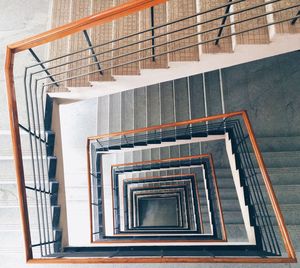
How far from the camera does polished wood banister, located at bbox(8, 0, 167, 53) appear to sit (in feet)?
5.85

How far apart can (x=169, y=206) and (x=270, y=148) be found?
491 centimetres

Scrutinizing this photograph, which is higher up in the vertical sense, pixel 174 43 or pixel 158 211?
pixel 174 43

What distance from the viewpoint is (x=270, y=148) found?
16.2 feet

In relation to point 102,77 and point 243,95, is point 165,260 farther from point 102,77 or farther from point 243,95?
point 243,95

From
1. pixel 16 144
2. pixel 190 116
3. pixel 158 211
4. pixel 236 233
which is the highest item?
pixel 190 116

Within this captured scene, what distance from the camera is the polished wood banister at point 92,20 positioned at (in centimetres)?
178

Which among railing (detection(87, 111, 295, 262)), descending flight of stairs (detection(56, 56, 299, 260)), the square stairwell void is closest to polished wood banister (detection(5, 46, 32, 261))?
railing (detection(87, 111, 295, 262))

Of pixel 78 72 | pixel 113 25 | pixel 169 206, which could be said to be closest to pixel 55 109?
pixel 78 72

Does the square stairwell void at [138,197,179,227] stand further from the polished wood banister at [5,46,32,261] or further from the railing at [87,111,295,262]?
the polished wood banister at [5,46,32,261]

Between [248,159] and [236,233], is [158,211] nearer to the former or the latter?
[236,233]

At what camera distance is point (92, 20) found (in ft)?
6.40

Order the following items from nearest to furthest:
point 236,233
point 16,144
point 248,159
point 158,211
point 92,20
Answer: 1. point 92,20
2. point 16,144
3. point 236,233
4. point 248,159
5. point 158,211

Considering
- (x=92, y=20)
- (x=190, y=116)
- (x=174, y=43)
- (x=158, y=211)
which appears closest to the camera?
(x=92, y=20)

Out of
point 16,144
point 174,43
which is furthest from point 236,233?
point 16,144
